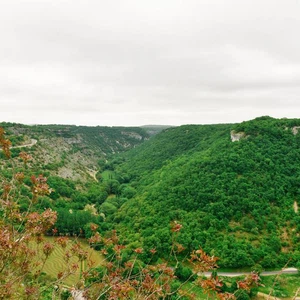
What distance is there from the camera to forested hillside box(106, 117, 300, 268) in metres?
36.2

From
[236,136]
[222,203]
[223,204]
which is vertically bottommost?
[223,204]

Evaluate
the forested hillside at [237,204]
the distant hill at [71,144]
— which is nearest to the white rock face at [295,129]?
the forested hillside at [237,204]

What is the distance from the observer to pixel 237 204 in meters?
41.7

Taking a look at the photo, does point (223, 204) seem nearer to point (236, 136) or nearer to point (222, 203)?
point (222, 203)

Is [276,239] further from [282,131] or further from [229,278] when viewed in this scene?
[282,131]

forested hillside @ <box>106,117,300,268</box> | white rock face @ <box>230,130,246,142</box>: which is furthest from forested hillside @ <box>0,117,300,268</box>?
white rock face @ <box>230,130,246,142</box>

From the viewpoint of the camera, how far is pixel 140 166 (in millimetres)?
89000

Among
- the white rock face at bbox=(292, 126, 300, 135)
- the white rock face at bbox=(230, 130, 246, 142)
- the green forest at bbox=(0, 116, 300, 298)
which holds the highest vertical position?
the white rock face at bbox=(292, 126, 300, 135)

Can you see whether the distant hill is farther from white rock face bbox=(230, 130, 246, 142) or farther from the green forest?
white rock face bbox=(230, 130, 246, 142)

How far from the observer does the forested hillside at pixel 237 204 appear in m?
36.2

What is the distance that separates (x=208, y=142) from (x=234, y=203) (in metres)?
37.4

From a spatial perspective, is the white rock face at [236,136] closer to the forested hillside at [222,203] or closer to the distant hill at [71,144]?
the forested hillside at [222,203]

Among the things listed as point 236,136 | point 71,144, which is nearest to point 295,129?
point 236,136

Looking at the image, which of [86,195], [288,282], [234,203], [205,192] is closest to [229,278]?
[288,282]
